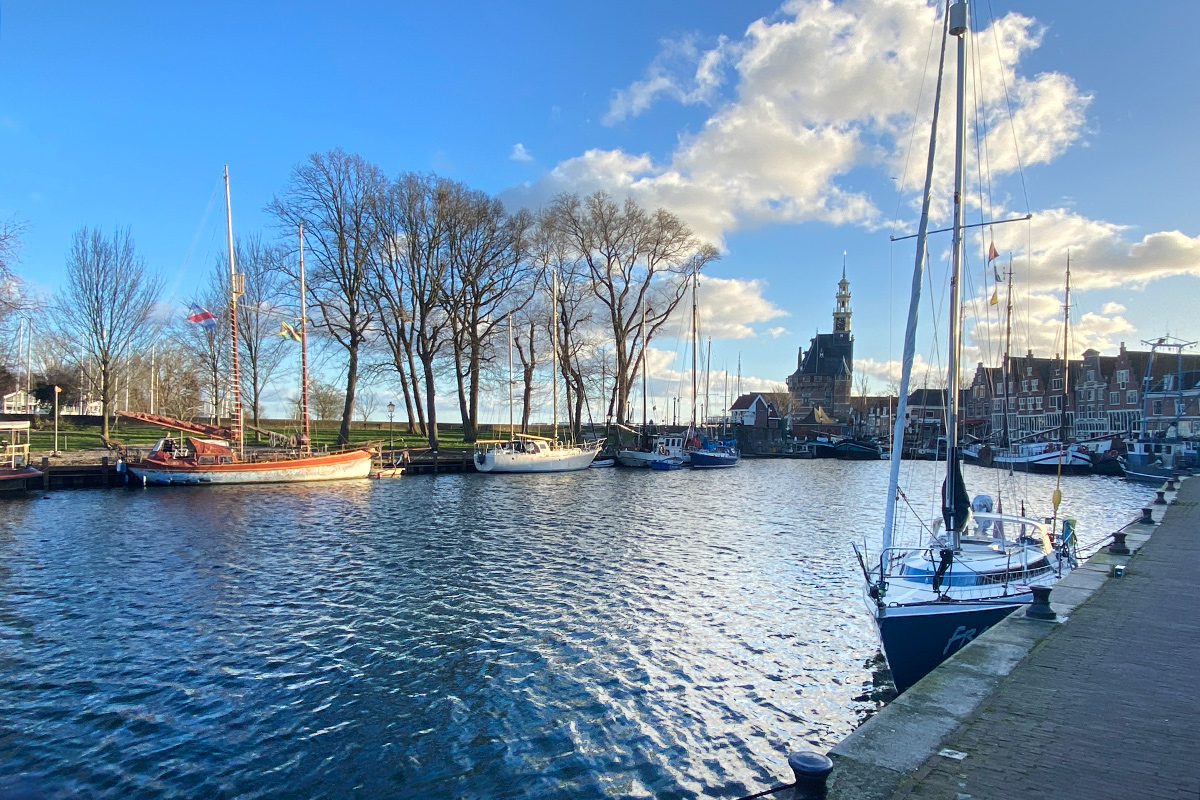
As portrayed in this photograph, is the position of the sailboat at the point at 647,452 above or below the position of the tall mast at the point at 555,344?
below

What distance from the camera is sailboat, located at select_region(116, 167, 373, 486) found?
1390 inches

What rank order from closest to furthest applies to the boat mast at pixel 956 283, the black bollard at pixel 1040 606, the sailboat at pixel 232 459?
1. the black bollard at pixel 1040 606
2. the boat mast at pixel 956 283
3. the sailboat at pixel 232 459

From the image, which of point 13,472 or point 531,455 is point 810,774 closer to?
point 13,472

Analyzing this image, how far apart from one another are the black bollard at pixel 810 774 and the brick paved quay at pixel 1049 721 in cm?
31

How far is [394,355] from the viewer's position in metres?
50.9

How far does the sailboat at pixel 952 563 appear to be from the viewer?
972 centimetres

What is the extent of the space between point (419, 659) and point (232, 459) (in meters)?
31.7

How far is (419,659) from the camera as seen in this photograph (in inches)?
416

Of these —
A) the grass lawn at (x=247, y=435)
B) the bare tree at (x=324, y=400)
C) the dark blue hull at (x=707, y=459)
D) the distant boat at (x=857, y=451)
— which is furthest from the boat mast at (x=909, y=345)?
the distant boat at (x=857, y=451)

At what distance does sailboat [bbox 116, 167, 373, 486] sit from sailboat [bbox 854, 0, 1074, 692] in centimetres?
Answer: 3445

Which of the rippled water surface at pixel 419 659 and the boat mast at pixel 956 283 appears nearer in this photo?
the rippled water surface at pixel 419 659

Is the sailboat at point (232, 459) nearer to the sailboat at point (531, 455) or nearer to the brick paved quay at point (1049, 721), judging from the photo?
the sailboat at point (531, 455)

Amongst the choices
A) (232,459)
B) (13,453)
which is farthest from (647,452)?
(13,453)

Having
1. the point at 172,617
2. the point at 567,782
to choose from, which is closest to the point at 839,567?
the point at 567,782
